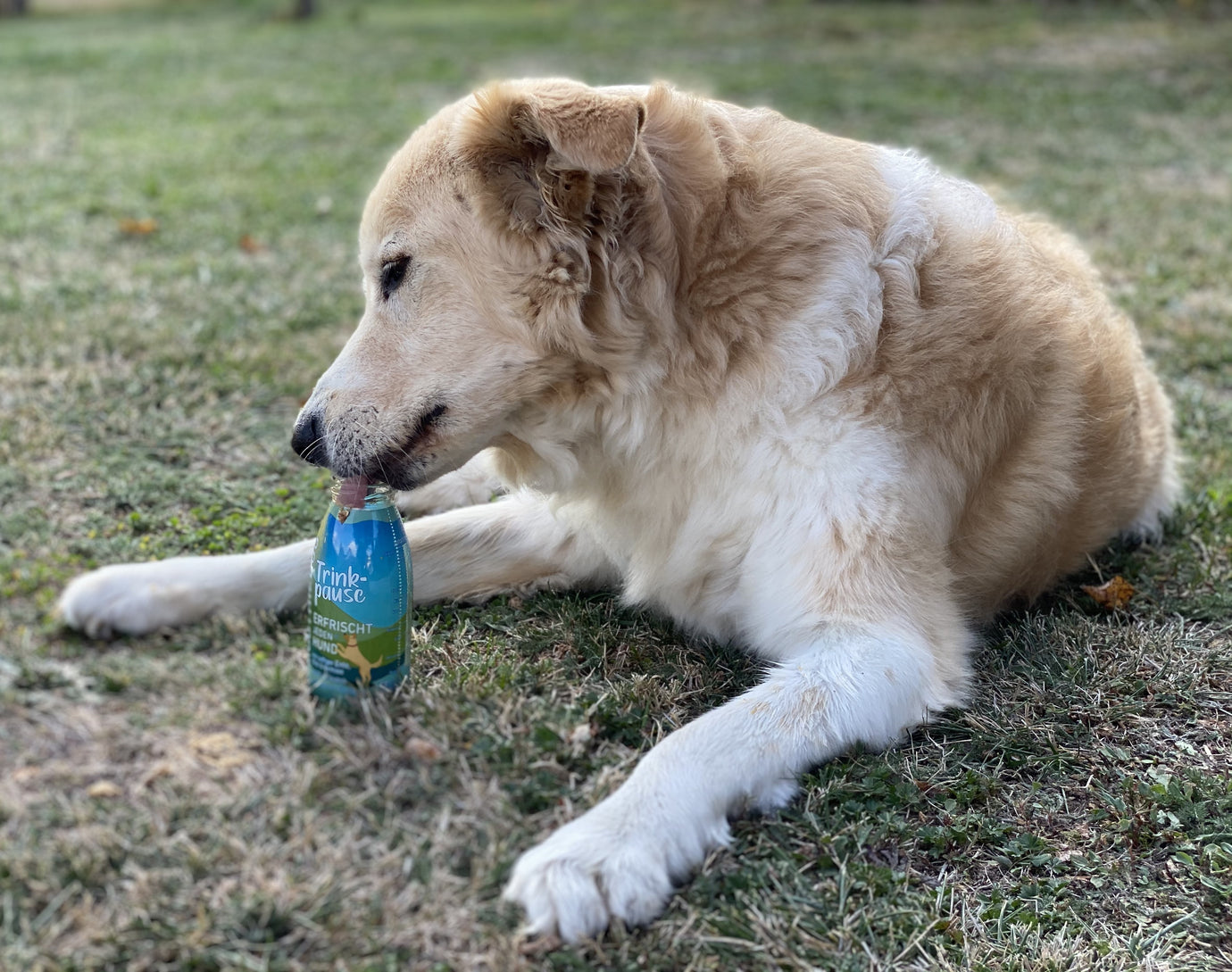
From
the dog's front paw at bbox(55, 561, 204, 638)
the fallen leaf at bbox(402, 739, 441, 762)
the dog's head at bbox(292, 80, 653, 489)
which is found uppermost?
the dog's head at bbox(292, 80, 653, 489)

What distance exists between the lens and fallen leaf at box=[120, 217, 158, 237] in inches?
243

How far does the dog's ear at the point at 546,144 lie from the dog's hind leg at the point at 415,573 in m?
0.94

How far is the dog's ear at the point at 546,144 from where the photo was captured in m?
2.41

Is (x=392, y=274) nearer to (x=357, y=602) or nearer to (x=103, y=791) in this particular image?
(x=357, y=602)

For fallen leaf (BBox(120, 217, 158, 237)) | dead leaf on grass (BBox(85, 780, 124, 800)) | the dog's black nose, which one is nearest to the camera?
dead leaf on grass (BBox(85, 780, 124, 800))

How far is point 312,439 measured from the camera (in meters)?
2.74

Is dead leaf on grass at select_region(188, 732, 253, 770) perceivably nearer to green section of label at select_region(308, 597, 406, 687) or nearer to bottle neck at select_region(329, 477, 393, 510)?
green section of label at select_region(308, 597, 406, 687)

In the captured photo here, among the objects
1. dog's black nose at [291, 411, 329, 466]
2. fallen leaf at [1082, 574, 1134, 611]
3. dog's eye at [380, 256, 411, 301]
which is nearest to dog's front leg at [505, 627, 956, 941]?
fallen leaf at [1082, 574, 1134, 611]

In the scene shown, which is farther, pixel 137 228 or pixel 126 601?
pixel 137 228

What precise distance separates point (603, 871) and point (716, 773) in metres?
0.34

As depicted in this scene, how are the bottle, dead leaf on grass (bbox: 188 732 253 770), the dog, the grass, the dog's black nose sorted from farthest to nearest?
the dog's black nose, the dog, the bottle, dead leaf on grass (bbox: 188 732 253 770), the grass

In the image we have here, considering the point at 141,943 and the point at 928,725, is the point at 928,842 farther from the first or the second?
the point at 141,943

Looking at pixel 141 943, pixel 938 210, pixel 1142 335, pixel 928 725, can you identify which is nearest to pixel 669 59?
pixel 1142 335

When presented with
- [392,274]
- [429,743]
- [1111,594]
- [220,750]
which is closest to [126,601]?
[220,750]
